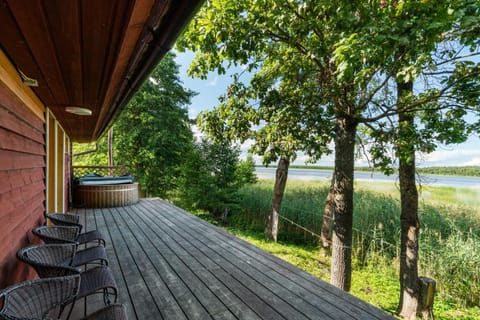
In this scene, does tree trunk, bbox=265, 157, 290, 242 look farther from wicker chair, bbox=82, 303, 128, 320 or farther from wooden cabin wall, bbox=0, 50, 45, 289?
wicker chair, bbox=82, 303, 128, 320

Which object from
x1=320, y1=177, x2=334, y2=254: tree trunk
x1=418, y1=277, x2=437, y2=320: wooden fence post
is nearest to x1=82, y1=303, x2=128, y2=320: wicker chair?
x1=418, y1=277, x2=437, y2=320: wooden fence post

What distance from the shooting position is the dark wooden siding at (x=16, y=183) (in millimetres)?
1579

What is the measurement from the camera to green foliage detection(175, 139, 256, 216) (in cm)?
923

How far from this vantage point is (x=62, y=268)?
144 centimetres

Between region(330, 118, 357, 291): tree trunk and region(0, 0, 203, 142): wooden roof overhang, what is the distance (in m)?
3.36

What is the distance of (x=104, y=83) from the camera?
1979mm

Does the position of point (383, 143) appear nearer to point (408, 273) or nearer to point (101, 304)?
point (408, 273)

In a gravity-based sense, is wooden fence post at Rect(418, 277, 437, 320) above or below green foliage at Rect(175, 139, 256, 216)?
below

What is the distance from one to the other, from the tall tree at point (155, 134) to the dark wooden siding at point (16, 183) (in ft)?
28.4

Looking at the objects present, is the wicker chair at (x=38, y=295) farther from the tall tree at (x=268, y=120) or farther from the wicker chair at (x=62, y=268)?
the tall tree at (x=268, y=120)

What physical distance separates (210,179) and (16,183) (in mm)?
7495

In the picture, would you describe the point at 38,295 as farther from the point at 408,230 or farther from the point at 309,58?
the point at 408,230

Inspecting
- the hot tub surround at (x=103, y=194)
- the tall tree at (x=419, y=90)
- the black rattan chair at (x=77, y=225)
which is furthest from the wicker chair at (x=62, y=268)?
the hot tub surround at (x=103, y=194)

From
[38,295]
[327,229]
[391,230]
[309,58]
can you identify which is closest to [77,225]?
[38,295]
